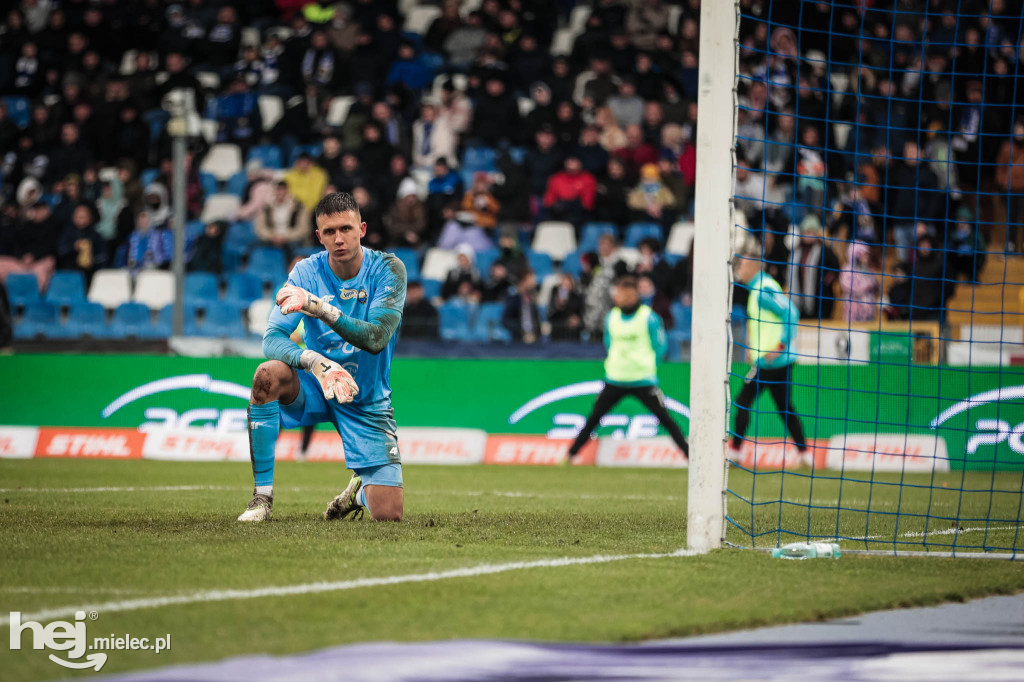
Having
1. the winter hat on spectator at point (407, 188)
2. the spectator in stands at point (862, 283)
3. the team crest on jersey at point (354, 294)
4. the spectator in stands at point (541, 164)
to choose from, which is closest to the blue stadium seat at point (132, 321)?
the winter hat on spectator at point (407, 188)

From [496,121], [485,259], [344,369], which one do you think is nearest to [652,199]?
[485,259]

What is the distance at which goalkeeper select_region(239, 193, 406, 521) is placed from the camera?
7.15 metres

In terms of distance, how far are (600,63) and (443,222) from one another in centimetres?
410

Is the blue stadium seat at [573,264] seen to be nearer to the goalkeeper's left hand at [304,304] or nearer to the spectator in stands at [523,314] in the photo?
the spectator in stands at [523,314]

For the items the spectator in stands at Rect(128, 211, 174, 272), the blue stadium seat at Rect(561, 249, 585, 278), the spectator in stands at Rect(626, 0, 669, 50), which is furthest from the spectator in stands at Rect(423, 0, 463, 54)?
the spectator in stands at Rect(128, 211, 174, 272)

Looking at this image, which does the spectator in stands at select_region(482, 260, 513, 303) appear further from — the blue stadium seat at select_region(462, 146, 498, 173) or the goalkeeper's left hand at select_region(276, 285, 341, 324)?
the goalkeeper's left hand at select_region(276, 285, 341, 324)

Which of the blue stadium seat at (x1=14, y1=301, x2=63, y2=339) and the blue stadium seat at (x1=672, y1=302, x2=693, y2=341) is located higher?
the blue stadium seat at (x1=672, y1=302, x2=693, y2=341)

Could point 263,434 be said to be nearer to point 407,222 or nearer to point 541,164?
point 407,222

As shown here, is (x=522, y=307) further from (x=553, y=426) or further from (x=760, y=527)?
(x=760, y=527)

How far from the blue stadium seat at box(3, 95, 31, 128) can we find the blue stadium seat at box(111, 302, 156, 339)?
6.78 m

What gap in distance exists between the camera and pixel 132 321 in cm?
1742

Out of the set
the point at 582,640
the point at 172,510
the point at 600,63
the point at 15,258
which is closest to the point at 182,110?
the point at 15,258

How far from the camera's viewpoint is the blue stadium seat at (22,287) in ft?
59.2

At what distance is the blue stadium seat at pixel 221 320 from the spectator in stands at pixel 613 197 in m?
5.63
